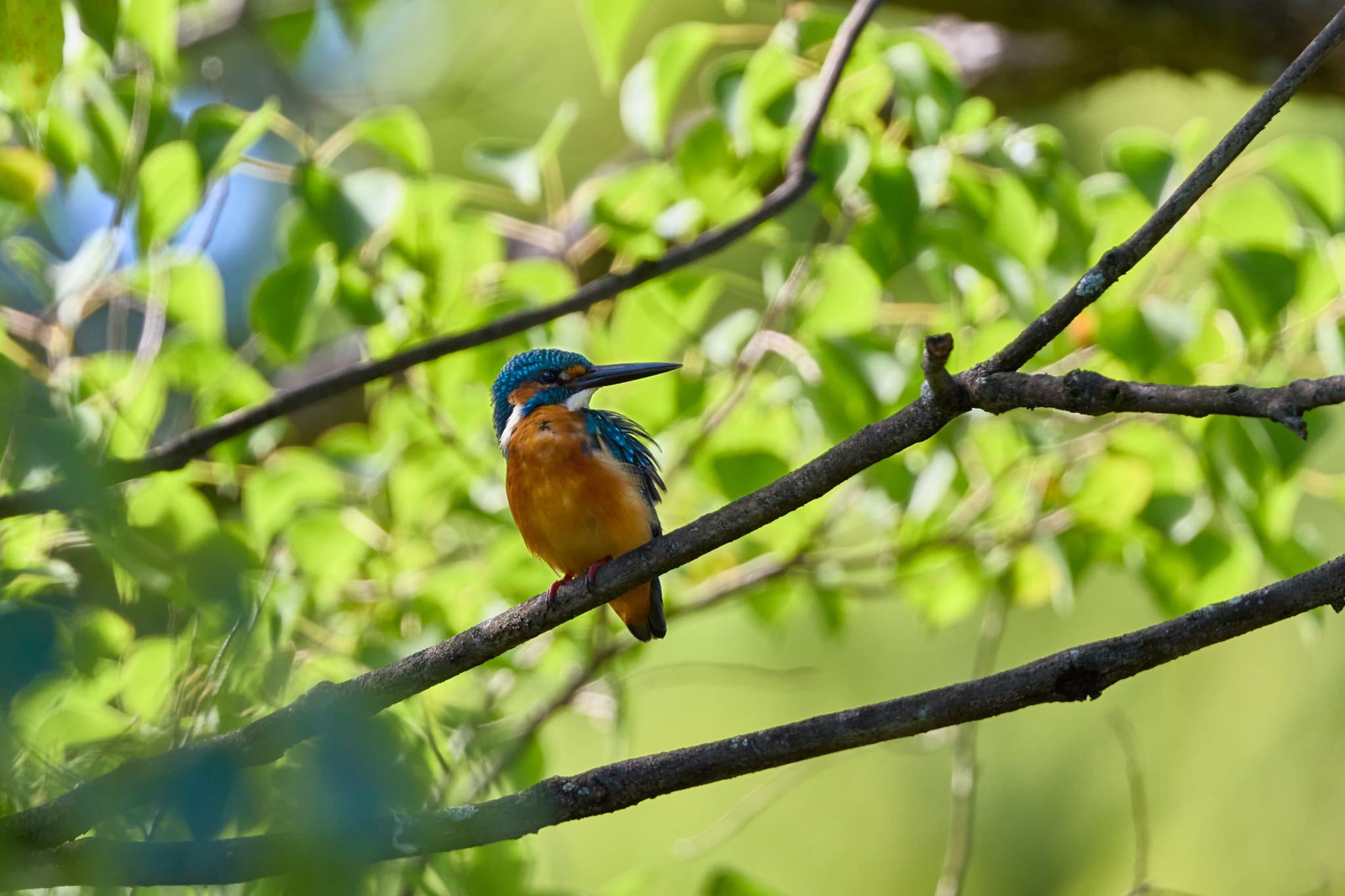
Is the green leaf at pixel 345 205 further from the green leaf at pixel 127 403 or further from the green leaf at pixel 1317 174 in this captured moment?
the green leaf at pixel 1317 174

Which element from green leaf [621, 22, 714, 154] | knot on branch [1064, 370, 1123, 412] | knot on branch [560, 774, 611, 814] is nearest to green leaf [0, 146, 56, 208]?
green leaf [621, 22, 714, 154]

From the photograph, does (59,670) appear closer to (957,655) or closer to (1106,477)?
(1106,477)

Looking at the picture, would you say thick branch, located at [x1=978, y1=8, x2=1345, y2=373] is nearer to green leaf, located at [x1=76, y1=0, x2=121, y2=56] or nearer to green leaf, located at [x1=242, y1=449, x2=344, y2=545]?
green leaf, located at [x1=76, y1=0, x2=121, y2=56]

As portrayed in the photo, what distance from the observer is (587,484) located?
9.32ft

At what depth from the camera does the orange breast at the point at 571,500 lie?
9.20ft

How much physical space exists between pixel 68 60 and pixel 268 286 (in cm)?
65

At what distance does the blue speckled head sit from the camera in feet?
10.9

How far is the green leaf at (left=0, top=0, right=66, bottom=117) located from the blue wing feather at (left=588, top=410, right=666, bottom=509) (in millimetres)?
1468

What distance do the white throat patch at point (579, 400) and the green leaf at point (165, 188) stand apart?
1120mm

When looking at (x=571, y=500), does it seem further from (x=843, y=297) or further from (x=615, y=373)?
(x=843, y=297)

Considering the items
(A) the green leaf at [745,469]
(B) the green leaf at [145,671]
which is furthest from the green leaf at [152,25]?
(A) the green leaf at [745,469]

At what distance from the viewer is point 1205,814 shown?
4.54m

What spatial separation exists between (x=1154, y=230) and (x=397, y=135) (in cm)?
172

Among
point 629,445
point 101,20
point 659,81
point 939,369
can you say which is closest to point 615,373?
point 629,445
